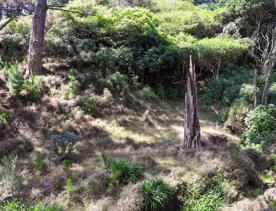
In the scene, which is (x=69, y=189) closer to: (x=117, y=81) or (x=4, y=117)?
(x=4, y=117)

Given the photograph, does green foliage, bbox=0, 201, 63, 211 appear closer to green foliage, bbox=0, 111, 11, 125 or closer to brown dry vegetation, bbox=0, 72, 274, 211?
brown dry vegetation, bbox=0, 72, 274, 211

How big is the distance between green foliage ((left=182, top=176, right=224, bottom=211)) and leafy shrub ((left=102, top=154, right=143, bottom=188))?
1194 millimetres

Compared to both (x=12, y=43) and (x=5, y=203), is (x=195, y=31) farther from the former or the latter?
(x=5, y=203)

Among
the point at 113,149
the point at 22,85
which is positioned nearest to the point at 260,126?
the point at 113,149

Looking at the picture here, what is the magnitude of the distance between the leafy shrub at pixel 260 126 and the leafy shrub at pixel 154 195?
4.15m

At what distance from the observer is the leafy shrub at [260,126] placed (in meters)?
9.64

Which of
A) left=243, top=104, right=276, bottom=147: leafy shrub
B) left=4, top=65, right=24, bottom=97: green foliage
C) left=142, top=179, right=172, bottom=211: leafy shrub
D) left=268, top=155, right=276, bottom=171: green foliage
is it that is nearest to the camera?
left=142, top=179, right=172, bottom=211: leafy shrub

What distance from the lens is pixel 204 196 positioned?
6.87m

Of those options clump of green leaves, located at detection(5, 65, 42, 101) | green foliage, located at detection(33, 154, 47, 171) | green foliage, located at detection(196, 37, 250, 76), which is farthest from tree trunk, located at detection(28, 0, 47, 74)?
green foliage, located at detection(196, 37, 250, 76)

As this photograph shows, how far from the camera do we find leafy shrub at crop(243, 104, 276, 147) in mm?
9641

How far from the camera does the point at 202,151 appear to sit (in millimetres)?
8266

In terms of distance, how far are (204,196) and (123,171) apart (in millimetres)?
1858

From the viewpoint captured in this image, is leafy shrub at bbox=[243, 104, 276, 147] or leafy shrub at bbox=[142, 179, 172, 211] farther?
leafy shrub at bbox=[243, 104, 276, 147]

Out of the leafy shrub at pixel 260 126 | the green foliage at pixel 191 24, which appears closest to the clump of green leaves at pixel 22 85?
the leafy shrub at pixel 260 126
